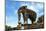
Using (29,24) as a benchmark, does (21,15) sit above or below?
above

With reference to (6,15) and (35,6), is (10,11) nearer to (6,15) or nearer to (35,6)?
(6,15)

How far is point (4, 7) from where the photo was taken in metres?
1.37

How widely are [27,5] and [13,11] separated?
0.23 m

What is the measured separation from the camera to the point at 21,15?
140 cm

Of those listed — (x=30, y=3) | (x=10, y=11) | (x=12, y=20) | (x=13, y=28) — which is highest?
(x=30, y=3)

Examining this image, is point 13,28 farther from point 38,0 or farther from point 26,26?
point 38,0

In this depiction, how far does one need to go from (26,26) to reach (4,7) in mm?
417

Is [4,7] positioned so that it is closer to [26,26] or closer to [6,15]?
[6,15]

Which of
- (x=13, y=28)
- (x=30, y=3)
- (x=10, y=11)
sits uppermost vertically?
(x=30, y=3)

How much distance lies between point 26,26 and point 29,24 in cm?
5

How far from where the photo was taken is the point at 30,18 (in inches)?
56.2

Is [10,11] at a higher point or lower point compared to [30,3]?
lower

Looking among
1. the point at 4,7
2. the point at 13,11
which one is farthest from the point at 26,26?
the point at 4,7

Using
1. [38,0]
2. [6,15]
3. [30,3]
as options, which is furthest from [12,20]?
[38,0]
